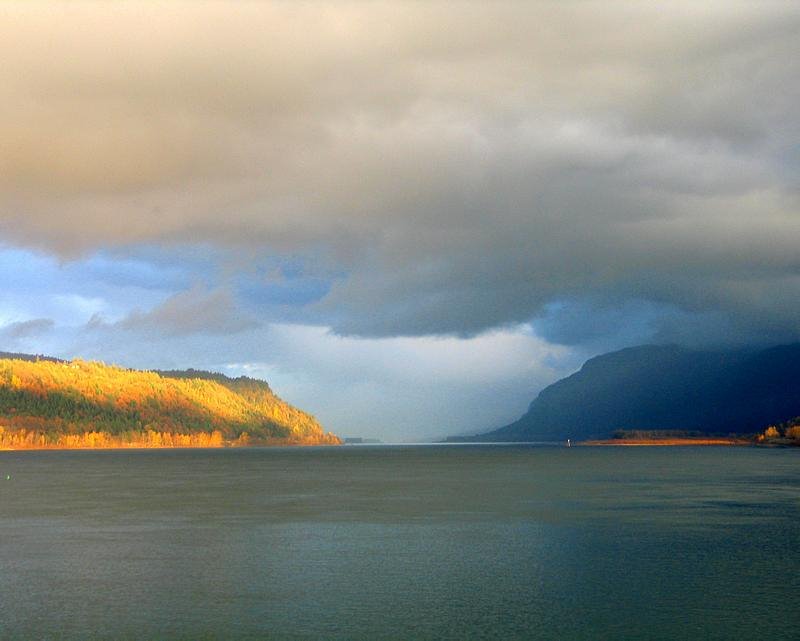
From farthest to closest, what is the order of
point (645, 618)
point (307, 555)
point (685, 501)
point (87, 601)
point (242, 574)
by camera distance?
point (685, 501), point (307, 555), point (242, 574), point (87, 601), point (645, 618)

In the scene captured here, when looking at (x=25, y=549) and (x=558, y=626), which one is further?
(x=25, y=549)

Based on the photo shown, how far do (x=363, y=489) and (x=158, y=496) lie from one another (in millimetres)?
28388

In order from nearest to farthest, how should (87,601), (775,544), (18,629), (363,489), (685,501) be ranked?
(18,629)
(87,601)
(775,544)
(685,501)
(363,489)

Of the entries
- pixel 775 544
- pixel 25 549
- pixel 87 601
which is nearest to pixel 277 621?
pixel 87 601

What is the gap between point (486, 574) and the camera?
1831 inches

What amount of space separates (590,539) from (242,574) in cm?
2660

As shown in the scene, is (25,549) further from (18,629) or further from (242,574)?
(18,629)

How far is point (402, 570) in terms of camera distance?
47594mm

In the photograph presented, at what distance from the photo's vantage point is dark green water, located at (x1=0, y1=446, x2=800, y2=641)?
34938 mm

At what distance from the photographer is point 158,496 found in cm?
10844

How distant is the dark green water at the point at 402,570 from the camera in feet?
115

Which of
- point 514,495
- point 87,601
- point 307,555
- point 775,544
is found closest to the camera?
point 87,601

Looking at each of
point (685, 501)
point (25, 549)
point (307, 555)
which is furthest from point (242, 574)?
point (685, 501)

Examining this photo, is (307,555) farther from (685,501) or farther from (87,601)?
(685,501)
